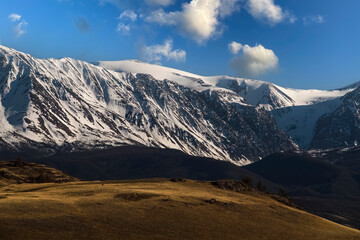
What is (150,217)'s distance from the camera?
79375mm

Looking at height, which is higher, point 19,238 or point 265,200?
point 265,200

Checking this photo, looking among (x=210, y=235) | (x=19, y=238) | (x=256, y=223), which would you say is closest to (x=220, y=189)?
(x=256, y=223)

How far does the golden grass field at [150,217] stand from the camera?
69.4 meters

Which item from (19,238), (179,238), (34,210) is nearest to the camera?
(19,238)

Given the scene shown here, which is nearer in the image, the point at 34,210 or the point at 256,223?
the point at 34,210

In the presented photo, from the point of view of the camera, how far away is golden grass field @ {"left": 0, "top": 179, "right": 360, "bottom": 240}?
6944cm

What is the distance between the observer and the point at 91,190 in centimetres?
10000

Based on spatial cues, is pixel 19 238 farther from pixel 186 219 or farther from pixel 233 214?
Result: pixel 233 214

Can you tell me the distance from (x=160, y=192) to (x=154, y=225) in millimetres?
27025

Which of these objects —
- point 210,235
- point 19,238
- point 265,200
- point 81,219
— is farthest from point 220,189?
point 19,238

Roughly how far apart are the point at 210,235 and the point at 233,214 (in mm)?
16281

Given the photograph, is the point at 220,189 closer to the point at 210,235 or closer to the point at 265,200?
the point at 265,200

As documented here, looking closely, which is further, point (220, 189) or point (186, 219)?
point (220, 189)

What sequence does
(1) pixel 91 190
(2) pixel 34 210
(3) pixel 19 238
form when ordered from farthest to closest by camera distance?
1. (1) pixel 91 190
2. (2) pixel 34 210
3. (3) pixel 19 238
